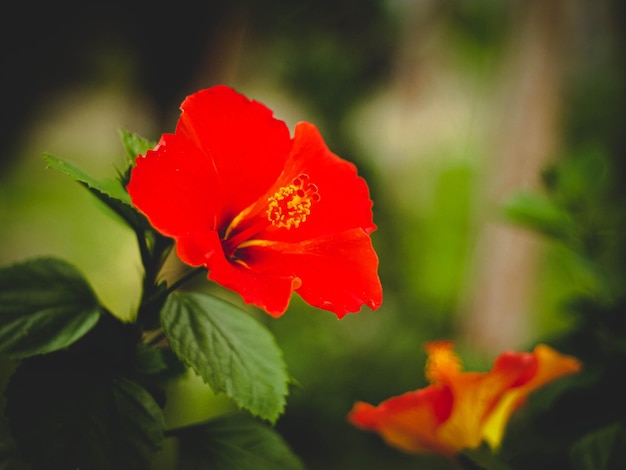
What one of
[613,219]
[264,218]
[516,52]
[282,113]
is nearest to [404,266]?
[282,113]

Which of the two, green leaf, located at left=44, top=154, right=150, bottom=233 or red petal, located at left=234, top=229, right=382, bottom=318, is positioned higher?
green leaf, located at left=44, top=154, right=150, bottom=233

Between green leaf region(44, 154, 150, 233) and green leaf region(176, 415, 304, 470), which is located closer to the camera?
green leaf region(44, 154, 150, 233)

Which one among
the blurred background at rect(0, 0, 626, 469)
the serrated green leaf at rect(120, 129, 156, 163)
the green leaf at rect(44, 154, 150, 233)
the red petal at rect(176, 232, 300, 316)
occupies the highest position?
the serrated green leaf at rect(120, 129, 156, 163)

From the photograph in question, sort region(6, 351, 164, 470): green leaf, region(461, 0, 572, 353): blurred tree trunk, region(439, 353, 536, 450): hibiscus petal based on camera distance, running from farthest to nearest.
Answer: region(461, 0, 572, 353): blurred tree trunk, region(439, 353, 536, 450): hibiscus petal, region(6, 351, 164, 470): green leaf

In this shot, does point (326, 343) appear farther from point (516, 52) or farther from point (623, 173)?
point (623, 173)

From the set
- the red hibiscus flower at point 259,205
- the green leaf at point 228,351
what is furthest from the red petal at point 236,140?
the green leaf at point 228,351

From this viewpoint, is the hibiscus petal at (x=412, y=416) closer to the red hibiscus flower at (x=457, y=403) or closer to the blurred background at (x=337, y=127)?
the red hibiscus flower at (x=457, y=403)

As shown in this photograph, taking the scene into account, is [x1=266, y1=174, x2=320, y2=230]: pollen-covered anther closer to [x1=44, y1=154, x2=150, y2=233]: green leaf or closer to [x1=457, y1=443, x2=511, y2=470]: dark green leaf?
[x1=44, y1=154, x2=150, y2=233]: green leaf

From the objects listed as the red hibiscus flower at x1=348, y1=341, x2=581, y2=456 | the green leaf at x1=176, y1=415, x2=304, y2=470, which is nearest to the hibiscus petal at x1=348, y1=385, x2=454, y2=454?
the red hibiscus flower at x1=348, y1=341, x2=581, y2=456
